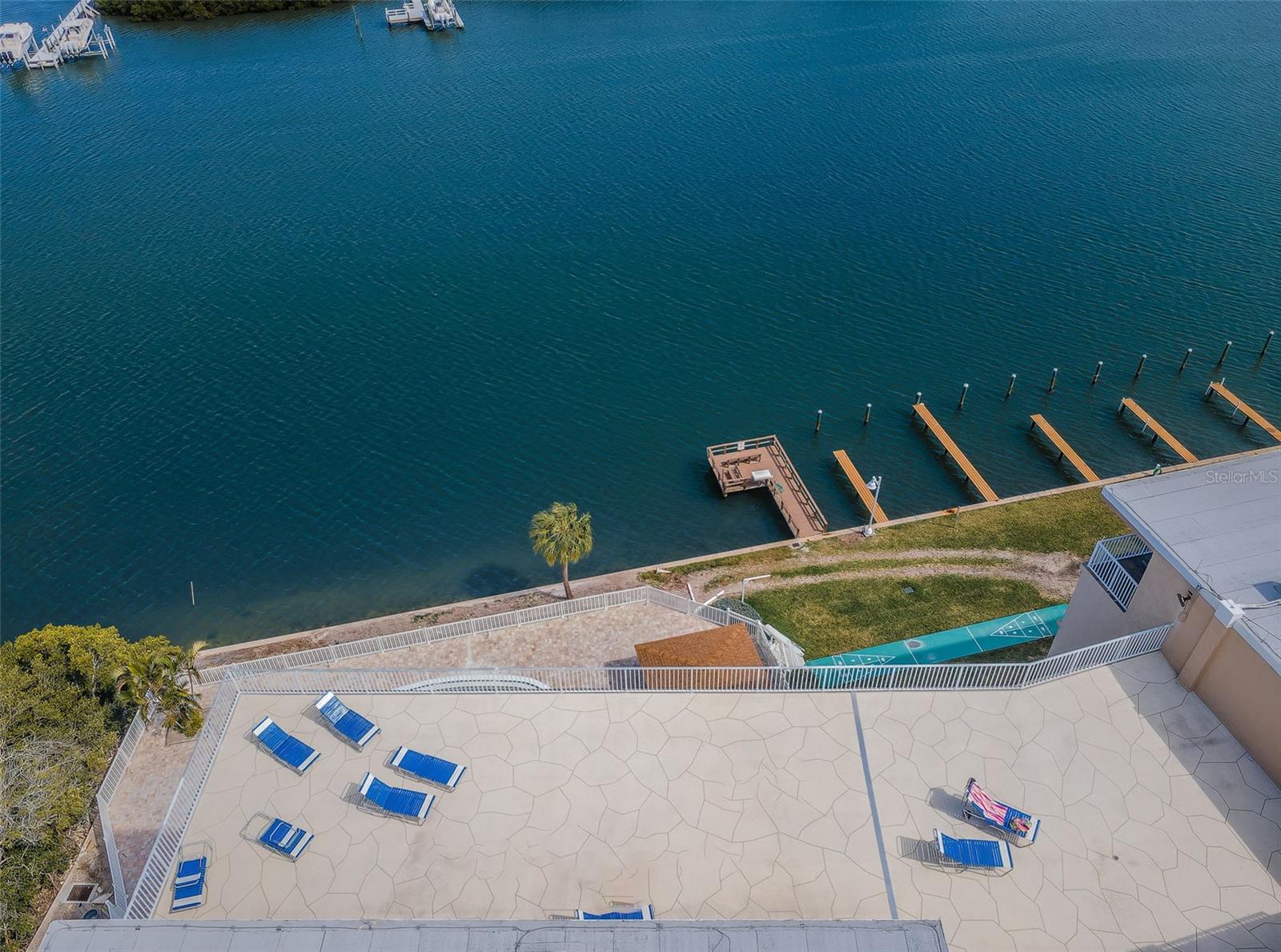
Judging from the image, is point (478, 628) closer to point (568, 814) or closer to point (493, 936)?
point (568, 814)

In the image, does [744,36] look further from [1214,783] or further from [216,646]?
[1214,783]

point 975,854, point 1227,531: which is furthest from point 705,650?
point 1227,531

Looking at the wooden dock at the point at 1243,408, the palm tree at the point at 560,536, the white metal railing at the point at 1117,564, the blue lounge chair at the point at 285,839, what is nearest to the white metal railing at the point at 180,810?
the blue lounge chair at the point at 285,839

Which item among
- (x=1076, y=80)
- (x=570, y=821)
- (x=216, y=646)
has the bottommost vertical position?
(x=570, y=821)

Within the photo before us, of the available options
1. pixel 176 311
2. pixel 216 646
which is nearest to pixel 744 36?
pixel 176 311

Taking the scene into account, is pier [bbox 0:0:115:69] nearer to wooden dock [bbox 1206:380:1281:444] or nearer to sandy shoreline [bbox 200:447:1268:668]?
sandy shoreline [bbox 200:447:1268:668]

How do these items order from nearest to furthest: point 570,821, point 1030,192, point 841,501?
point 570,821, point 841,501, point 1030,192

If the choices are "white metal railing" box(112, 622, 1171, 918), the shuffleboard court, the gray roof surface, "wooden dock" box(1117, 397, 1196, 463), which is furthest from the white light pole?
the gray roof surface
